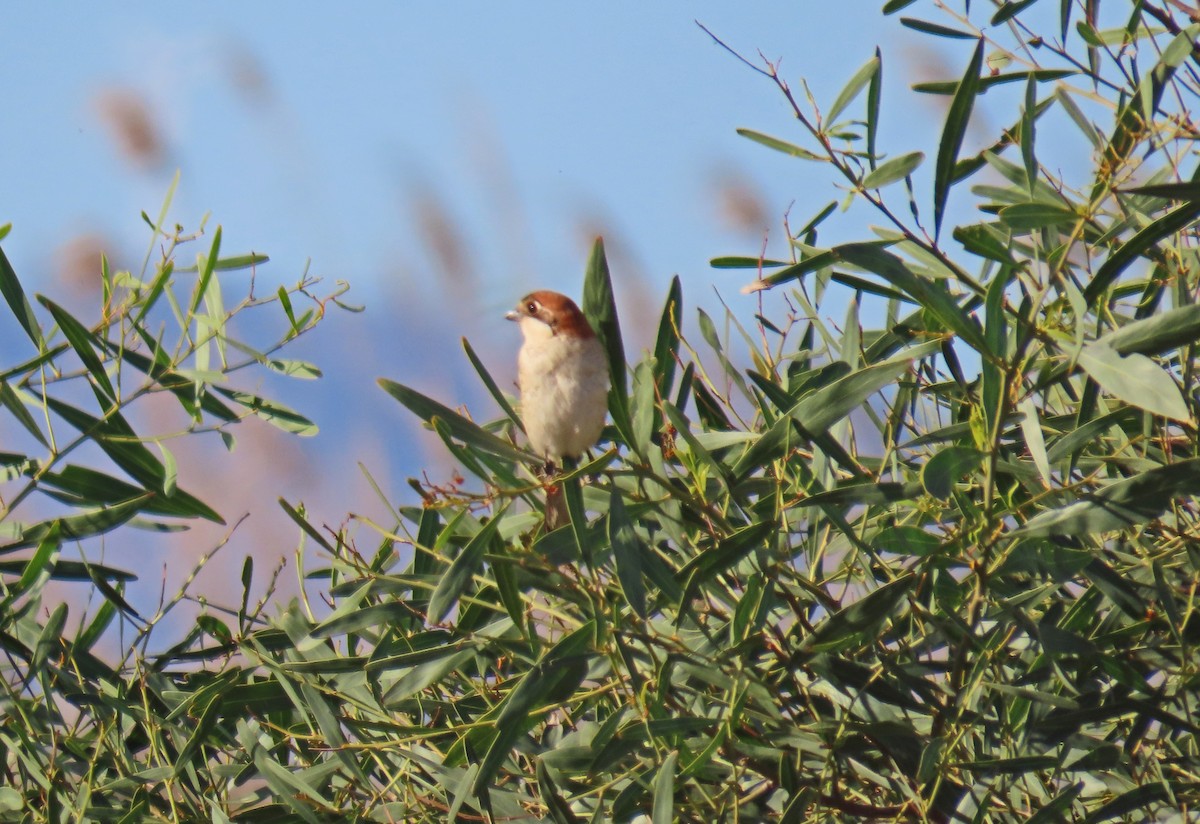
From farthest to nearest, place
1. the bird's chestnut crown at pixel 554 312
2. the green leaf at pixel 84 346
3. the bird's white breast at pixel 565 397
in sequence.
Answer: the bird's chestnut crown at pixel 554 312 < the bird's white breast at pixel 565 397 < the green leaf at pixel 84 346

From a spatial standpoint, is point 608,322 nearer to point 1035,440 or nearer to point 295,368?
point 1035,440

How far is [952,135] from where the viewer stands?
159cm

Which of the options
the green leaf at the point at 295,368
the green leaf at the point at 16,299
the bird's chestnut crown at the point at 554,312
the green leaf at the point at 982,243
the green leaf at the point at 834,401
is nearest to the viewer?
the green leaf at the point at 982,243

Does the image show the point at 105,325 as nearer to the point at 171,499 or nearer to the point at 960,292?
the point at 171,499

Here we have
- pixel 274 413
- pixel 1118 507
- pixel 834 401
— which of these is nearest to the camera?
pixel 1118 507

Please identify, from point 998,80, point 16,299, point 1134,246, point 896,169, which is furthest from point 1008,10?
point 16,299

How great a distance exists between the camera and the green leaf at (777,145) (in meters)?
1.78

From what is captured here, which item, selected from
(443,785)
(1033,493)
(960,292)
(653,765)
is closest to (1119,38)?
(960,292)

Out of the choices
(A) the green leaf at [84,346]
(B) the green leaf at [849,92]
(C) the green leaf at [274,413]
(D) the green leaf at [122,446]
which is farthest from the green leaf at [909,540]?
(A) the green leaf at [84,346]

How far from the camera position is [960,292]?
2039 millimetres

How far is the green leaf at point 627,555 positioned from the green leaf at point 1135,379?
0.56 metres

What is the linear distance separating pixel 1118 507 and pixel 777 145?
70cm

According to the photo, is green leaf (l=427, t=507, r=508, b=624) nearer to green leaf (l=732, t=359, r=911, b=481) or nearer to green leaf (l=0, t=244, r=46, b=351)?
green leaf (l=732, t=359, r=911, b=481)

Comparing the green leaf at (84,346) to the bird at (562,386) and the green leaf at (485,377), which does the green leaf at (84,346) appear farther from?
the bird at (562,386)
